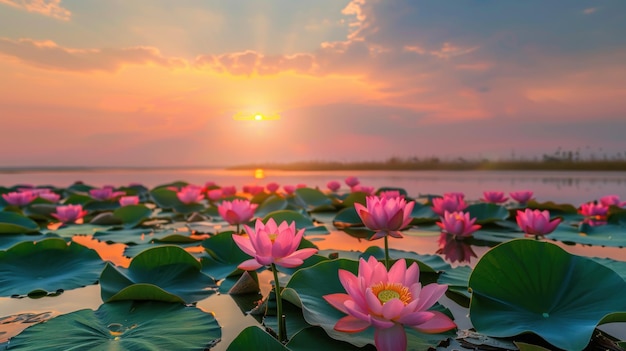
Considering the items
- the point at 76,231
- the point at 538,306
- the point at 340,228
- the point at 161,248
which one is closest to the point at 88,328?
the point at 161,248

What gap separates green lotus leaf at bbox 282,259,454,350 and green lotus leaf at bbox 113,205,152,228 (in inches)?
107

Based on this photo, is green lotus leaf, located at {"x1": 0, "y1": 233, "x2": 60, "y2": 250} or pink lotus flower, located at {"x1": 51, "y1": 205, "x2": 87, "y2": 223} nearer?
green lotus leaf, located at {"x1": 0, "y1": 233, "x2": 60, "y2": 250}

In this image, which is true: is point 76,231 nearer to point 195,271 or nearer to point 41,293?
point 41,293

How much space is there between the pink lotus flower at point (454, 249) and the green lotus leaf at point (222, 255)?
117 centimetres

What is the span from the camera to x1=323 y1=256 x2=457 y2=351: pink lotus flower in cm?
80

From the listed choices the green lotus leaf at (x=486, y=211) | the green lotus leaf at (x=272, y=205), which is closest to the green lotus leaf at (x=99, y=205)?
the green lotus leaf at (x=272, y=205)

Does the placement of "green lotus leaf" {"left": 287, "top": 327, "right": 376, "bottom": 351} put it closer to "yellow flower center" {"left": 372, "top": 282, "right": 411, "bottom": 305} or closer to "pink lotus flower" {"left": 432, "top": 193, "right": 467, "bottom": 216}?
"yellow flower center" {"left": 372, "top": 282, "right": 411, "bottom": 305}

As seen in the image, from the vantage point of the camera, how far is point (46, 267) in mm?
1846

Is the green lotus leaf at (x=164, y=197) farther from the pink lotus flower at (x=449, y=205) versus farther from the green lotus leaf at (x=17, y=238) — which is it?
the pink lotus flower at (x=449, y=205)

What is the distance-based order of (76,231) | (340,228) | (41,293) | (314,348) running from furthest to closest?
(340,228)
(76,231)
(41,293)
(314,348)

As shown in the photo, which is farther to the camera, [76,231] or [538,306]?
[76,231]

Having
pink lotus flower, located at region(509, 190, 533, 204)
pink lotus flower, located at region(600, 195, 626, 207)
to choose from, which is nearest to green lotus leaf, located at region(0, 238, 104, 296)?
pink lotus flower, located at region(509, 190, 533, 204)

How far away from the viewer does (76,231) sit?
2967 millimetres

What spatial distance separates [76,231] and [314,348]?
2.69 metres
